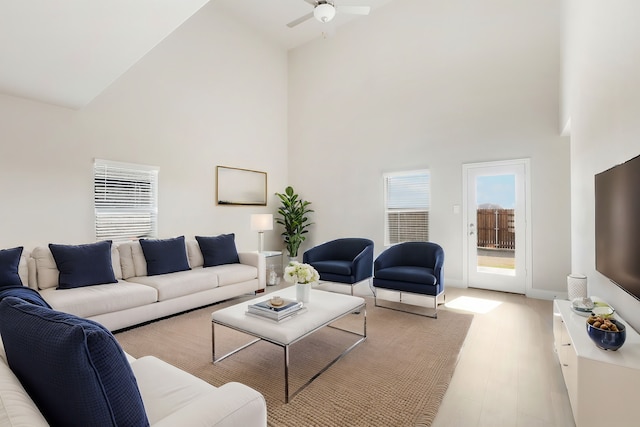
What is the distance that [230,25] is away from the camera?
19.1 feet

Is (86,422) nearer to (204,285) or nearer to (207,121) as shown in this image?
(204,285)

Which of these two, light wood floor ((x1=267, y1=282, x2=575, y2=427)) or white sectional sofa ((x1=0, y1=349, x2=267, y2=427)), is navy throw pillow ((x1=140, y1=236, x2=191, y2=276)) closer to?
white sectional sofa ((x1=0, y1=349, x2=267, y2=427))

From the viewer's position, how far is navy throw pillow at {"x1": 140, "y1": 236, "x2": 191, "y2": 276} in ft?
13.1

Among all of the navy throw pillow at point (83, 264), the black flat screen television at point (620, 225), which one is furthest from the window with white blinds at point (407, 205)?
the navy throw pillow at point (83, 264)

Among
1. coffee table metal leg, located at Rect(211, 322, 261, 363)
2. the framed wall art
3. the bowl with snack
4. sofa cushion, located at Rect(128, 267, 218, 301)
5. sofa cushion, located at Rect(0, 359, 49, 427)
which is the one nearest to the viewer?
sofa cushion, located at Rect(0, 359, 49, 427)

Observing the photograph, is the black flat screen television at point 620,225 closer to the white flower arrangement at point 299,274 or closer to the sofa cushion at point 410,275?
the sofa cushion at point 410,275

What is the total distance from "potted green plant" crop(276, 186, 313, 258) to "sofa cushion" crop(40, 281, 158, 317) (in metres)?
3.34

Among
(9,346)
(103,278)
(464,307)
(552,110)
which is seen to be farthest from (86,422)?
(552,110)

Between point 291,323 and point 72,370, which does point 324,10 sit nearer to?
point 291,323

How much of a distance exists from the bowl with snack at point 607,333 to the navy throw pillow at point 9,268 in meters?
4.35

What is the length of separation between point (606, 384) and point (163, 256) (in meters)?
4.24

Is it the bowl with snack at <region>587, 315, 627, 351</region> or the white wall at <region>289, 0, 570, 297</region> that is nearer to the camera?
the bowl with snack at <region>587, 315, 627, 351</region>

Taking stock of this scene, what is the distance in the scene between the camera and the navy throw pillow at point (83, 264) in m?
3.29

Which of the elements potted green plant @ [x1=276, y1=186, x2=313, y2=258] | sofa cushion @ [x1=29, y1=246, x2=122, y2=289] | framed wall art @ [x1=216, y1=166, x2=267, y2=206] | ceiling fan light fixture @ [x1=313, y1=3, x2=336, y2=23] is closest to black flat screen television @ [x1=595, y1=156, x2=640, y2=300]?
ceiling fan light fixture @ [x1=313, y1=3, x2=336, y2=23]
